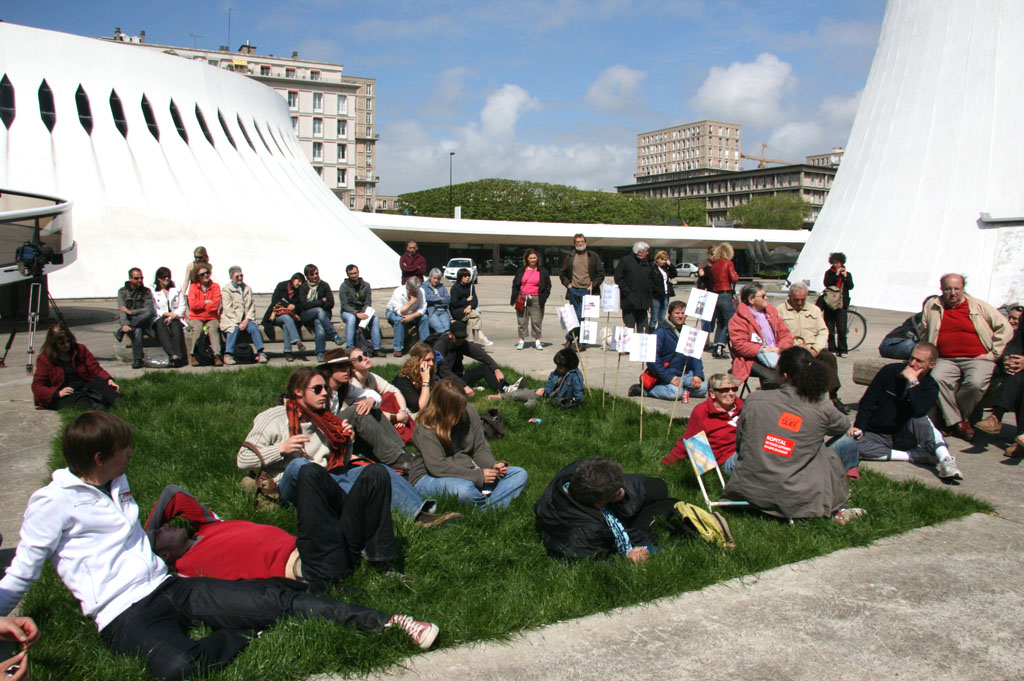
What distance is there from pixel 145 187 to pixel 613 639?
84.4ft

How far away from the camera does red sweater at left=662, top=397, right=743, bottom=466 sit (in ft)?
19.3

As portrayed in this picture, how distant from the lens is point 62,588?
12.4ft

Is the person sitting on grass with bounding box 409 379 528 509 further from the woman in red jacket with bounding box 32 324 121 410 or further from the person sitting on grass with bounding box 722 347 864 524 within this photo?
the woman in red jacket with bounding box 32 324 121 410

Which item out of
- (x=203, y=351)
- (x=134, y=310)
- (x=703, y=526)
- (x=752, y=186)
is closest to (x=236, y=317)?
(x=203, y=351)

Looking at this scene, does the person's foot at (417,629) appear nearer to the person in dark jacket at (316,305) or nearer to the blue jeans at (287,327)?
the person in dark jacket at (316,305)

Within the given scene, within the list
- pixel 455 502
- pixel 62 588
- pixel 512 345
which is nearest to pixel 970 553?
pixel 455 502

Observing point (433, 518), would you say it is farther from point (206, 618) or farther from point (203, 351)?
point (203, 351)

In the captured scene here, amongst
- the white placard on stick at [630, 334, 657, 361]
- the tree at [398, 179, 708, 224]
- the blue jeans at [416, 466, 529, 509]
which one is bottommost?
the blue jeans at [416, 466, 529, 509]

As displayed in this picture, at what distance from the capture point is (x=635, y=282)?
37.1 feet

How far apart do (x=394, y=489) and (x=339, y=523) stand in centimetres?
98

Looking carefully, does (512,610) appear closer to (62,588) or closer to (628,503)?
(628,503)

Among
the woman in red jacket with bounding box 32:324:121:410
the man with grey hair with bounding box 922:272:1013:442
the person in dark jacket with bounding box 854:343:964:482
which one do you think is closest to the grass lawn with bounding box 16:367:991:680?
the woman in red jacket with bounding box 32:324:121:410

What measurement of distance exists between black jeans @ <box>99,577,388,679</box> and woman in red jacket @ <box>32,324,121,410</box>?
189 inches

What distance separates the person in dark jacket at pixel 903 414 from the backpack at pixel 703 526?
2.58 m
